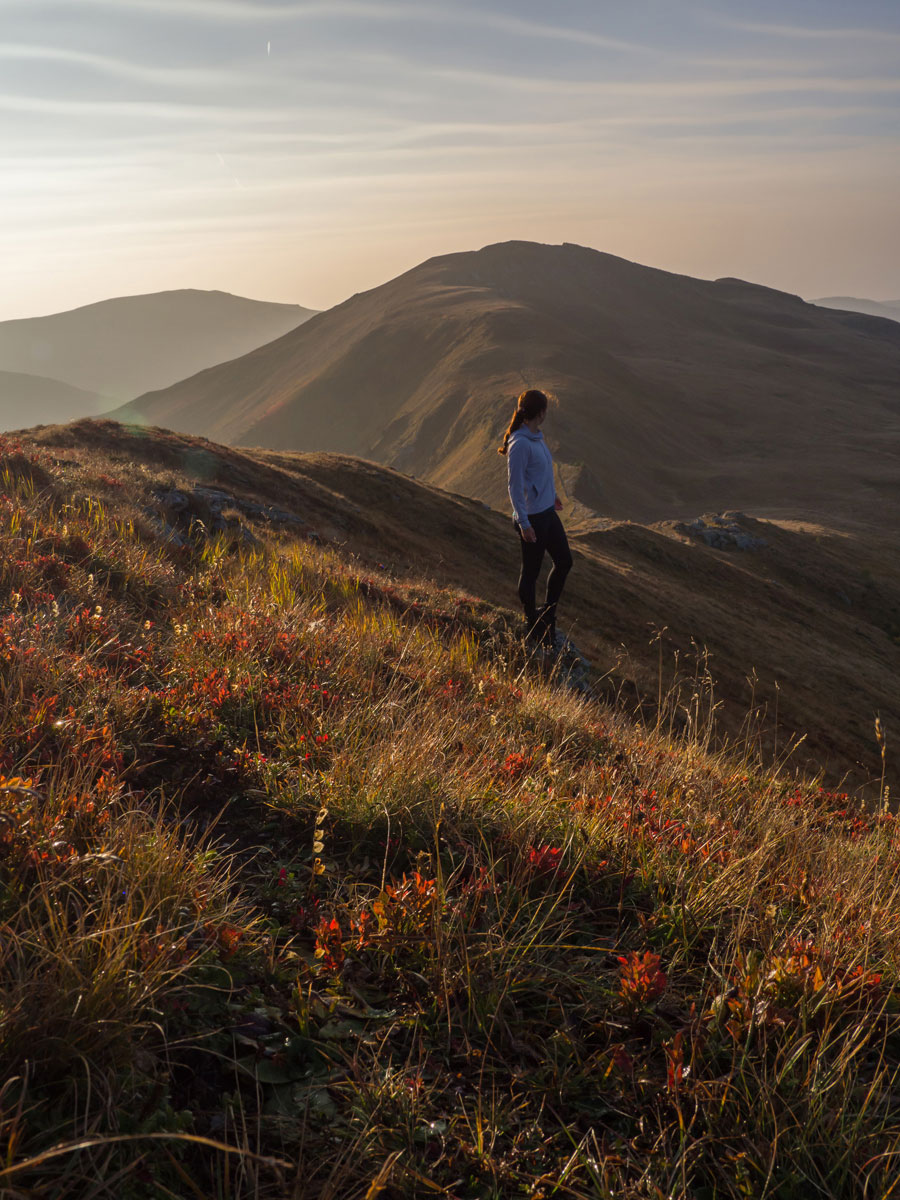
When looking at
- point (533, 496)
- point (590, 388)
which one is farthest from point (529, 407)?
point (590, 388)

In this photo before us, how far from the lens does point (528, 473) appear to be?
7.96m

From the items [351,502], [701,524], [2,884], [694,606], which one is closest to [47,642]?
[2,884]

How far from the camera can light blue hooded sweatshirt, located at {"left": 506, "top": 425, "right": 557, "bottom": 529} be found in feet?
25.8

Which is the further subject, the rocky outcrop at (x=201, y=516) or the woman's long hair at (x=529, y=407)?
the rocky outcrop at (x=201, y=516)

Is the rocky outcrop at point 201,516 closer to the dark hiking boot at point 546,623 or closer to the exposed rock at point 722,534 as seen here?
the dark hiking boot at point 546,623

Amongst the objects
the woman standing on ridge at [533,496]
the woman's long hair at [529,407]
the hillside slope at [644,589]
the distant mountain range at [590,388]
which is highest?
the distant mountain range at [590,388]

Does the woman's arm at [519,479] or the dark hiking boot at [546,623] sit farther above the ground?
the woman's arm at [519,479]

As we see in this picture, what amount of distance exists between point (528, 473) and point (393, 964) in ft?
20.6

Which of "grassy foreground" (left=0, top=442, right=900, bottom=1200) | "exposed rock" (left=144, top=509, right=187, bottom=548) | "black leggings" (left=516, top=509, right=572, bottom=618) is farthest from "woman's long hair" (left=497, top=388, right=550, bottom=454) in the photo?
"grassy foreground" (left=0, top=442, right=900, bottom=1200)

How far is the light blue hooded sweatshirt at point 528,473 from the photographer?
7.87 metres

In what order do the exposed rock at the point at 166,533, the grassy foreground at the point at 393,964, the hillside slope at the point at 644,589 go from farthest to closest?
the hillside slope at the point at 644,589, the exposed rock at the point at 166,533, the grassy foreground at the point at 393,964

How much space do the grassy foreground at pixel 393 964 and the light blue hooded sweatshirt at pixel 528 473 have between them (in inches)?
169

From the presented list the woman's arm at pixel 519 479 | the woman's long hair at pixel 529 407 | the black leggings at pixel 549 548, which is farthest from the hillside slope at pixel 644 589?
the woman's long hair at pixel 529 407

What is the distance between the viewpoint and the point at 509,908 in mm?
2611
